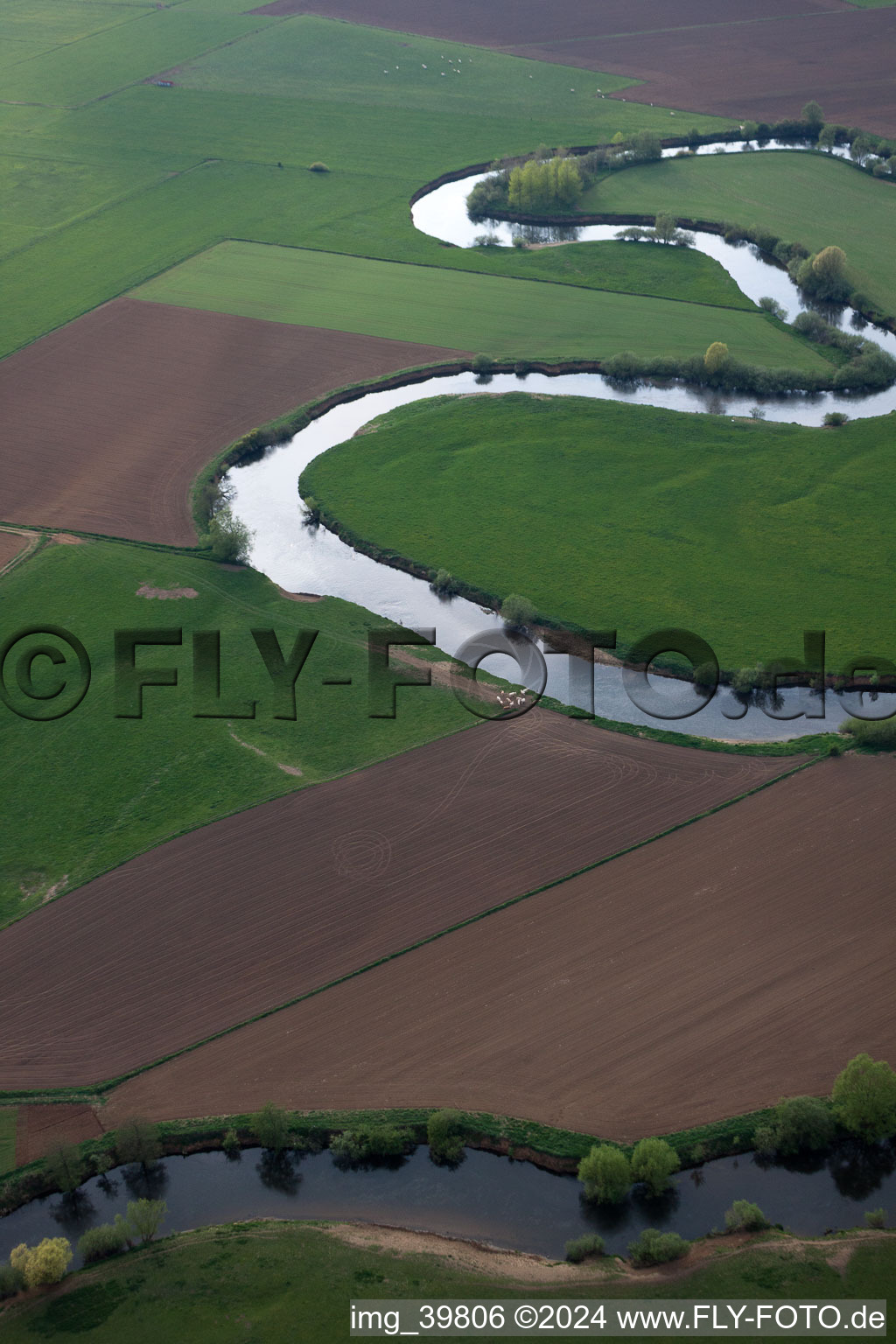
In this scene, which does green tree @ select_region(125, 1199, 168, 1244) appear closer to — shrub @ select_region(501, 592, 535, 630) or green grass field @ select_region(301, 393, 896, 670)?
shrub @ select_region(501, 592, 535, 630)

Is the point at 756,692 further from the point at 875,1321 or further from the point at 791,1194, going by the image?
the point at 875,1321

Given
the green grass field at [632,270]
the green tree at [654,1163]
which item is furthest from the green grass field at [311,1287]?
the green grass field at [632,270]

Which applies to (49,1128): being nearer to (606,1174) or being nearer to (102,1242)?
(102,1242)

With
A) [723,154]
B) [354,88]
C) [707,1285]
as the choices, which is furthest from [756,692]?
[354,88]

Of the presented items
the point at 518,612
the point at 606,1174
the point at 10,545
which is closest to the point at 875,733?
the point at 518,612

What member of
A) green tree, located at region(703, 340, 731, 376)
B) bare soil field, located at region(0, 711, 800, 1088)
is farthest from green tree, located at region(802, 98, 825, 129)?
bare soil field, located at region(0, 711, 800, 1088)

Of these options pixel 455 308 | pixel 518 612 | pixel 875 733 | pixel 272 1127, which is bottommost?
pixel 272 1127

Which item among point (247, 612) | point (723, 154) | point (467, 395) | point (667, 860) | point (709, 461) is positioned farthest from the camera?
point (723, 154)
